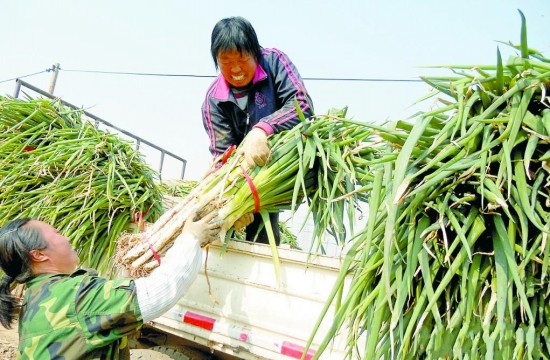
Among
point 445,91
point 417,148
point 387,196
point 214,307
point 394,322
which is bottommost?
point 214,307

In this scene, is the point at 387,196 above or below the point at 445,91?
below

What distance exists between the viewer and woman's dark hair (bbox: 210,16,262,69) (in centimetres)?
247

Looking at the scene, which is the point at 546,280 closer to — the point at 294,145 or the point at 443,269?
the point at 443,269

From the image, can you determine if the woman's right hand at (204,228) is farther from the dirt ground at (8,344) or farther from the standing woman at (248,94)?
the dirt ground at (8,344)

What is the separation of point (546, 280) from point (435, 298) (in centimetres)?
24

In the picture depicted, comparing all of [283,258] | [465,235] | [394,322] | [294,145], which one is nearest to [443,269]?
[465,235]

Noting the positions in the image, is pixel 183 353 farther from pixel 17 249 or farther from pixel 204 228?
pixel 17 249

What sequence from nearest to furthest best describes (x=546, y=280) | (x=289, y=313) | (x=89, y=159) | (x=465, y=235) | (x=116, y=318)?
(x=546, y=280), (x=465, y=235), (x=116, y=318), (x=289, y=313), (x=89, y=159)

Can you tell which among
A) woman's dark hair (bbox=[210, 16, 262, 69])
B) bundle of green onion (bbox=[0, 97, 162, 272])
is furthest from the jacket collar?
bundle of green onion (bbox=[0, 97, 162, 272])

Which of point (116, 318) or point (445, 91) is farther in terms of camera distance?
point (116, 318)

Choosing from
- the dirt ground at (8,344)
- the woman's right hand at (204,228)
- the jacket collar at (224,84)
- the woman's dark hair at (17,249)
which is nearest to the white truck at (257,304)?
the woman's right hand at (204,228)

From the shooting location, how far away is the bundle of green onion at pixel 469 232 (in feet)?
3.73

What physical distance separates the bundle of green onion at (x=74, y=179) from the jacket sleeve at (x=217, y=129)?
492 millimetres

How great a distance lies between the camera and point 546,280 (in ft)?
3.72
